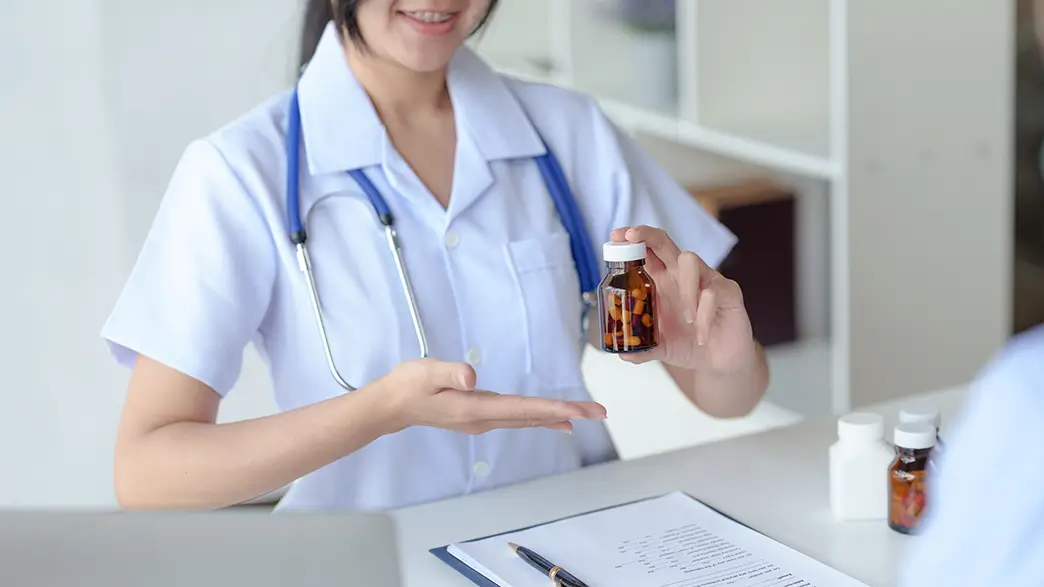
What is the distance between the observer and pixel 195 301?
1.33 meters

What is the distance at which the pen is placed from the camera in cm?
107

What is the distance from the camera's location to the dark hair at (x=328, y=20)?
1.41 meters

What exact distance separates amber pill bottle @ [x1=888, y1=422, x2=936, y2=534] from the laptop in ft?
2.21

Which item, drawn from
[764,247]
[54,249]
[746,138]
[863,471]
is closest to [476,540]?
[863,471]

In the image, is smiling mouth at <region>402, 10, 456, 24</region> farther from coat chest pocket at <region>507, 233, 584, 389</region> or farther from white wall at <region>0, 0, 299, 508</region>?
white wall at <region>0, 0, 299, 508</region>

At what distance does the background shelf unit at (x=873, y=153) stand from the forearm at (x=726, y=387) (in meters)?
0.80

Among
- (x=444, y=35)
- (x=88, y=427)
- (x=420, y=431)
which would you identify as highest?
(x=444, y=35)

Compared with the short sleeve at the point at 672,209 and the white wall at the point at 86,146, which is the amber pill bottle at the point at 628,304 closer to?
the short sleeve at the point at 672,209

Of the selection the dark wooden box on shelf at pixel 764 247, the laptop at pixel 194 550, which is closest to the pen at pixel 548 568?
the laptop at pixel 194 550

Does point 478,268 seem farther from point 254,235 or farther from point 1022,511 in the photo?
point 1022,511

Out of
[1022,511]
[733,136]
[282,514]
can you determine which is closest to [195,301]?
[282,514]

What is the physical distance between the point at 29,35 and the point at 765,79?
143 cm

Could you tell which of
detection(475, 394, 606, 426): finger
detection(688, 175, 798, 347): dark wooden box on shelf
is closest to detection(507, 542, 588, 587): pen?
detection(475, 394, 606, 426): finger

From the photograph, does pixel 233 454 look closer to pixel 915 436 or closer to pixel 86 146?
pixel 915 436
